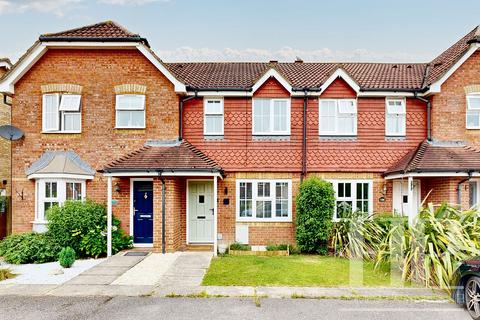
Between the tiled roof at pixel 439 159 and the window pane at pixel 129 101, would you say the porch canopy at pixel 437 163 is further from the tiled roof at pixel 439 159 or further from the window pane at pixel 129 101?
the window pane at pixel 129 101

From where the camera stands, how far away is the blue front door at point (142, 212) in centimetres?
1384

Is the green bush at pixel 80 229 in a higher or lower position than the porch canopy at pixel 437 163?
lower

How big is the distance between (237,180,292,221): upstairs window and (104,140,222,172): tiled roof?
68.4 inches

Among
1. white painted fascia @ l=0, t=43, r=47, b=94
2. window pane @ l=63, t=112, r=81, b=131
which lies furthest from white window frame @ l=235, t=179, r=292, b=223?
white painted fascia @ l=0, t=43, r=47, b=94

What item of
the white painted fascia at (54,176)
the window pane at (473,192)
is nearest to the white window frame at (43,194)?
the white painted fascia at (54,176)

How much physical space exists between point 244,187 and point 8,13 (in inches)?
632

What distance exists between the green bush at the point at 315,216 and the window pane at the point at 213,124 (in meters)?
4.18

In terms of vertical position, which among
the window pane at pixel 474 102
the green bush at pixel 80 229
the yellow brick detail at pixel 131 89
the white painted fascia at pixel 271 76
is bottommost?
the green bush at pixel 80 229

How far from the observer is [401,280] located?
8.98 m

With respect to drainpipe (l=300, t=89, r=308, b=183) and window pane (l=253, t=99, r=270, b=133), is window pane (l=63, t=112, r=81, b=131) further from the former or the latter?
drainpipe (l=300, t=89, r=308, b=183)

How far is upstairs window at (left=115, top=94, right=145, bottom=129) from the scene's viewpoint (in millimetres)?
14258

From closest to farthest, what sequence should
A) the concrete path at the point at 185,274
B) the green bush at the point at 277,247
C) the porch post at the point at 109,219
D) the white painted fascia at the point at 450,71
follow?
the concrete path at the point at 185,274 → the porch post at the point at 109,219 → the green bush at the point at 277,247 → the white painted fascia at the point at 450,71

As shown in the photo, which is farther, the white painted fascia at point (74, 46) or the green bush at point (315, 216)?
the white painted fascia at point (74, 46)

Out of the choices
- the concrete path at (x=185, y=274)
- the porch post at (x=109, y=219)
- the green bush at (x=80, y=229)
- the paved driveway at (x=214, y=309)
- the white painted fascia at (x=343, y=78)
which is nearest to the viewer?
the paved driveway at (x=214, y=309)
